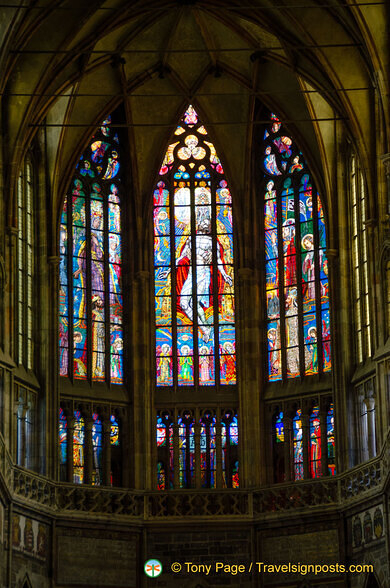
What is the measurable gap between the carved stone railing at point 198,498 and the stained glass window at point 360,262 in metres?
3.45

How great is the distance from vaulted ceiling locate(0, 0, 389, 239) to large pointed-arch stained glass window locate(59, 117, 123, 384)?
92cm

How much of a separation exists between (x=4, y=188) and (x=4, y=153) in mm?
903

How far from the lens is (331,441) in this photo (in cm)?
4556

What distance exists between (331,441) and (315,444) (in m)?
0.49

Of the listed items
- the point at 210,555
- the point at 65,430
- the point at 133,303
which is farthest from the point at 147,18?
the point at 210,555

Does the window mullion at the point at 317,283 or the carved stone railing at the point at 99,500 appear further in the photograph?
the window mullion at the point at 317,283

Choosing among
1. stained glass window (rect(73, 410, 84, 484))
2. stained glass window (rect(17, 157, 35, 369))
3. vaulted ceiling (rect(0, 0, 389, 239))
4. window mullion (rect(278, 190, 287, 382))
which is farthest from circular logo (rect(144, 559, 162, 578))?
vaulted ceiling (rect(0, 0, 389, 239))

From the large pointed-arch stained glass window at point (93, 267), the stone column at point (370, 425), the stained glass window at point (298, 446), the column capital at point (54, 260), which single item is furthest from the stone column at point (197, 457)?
the column capital at point (54, 260)

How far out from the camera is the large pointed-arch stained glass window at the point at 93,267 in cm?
4675

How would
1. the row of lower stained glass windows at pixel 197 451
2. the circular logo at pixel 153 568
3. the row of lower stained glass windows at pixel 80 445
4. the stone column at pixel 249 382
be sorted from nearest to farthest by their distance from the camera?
the circular logo at pixel 153 568, the row of lower stained glass windows at pixel 80 445, the stone column at pixel 249 382, the row of lower stained glass windows at pixel 197 451

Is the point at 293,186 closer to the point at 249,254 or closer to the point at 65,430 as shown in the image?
the point at 249,254

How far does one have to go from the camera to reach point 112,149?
161 ft

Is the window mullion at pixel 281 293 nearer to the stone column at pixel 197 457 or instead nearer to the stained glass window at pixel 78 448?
the stone column at pixel 197 457

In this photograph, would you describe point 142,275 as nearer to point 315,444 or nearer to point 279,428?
point 279,428
